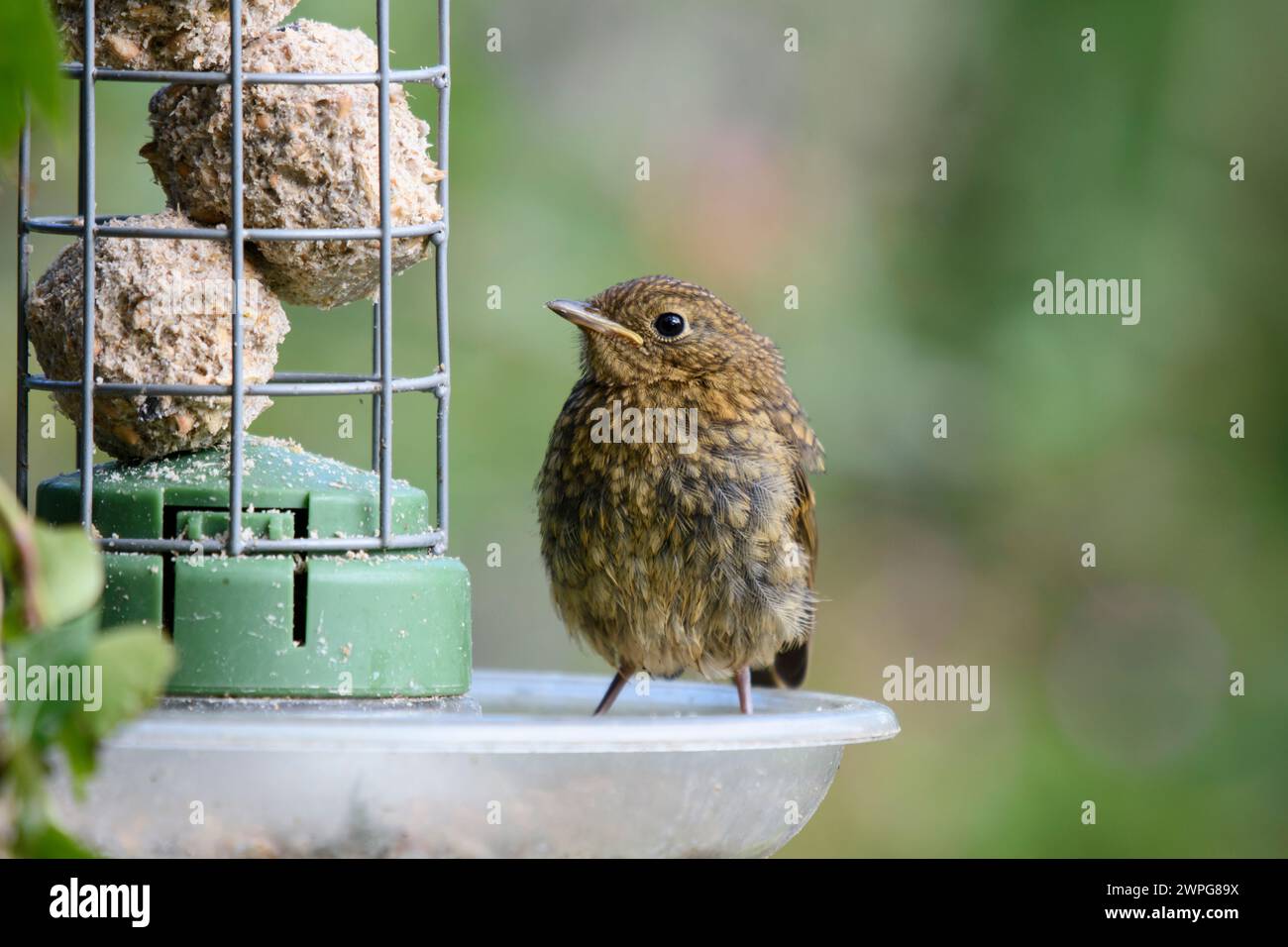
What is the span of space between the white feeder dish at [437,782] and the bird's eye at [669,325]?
183cm

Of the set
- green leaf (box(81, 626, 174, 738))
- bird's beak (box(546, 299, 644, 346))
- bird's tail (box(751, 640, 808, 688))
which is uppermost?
bird's beak (box(546, 299, 644, 346))

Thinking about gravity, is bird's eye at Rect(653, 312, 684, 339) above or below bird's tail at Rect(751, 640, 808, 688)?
above

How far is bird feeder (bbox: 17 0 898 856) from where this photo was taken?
2918 millimetres

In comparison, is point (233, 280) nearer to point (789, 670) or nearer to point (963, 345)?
point (789, 670)

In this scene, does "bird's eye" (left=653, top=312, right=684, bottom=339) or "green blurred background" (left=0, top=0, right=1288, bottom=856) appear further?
"green blurred background" (left=0, top=0, right=1288, bottom=856)

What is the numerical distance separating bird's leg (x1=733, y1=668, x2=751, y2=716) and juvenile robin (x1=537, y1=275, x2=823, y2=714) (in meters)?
0.01

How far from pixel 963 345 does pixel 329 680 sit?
163 inches

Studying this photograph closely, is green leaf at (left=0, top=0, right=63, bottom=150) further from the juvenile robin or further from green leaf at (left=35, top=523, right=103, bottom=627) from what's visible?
the juvenile robin

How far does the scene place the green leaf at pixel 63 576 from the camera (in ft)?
4.50

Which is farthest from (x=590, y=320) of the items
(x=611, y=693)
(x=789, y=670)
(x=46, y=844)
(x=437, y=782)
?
(x=46, y=844)

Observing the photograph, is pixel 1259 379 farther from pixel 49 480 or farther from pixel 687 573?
pixel 49 480

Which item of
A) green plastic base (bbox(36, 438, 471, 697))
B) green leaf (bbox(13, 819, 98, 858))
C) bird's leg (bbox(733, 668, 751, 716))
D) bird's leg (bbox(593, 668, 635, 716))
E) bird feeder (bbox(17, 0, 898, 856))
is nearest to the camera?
green leaf (bbox(13, 819, 98, 858))

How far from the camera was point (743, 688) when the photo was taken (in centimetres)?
449

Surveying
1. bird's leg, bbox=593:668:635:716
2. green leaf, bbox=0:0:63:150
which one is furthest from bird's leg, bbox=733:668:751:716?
green leaf, bbox=0:0:63:150
